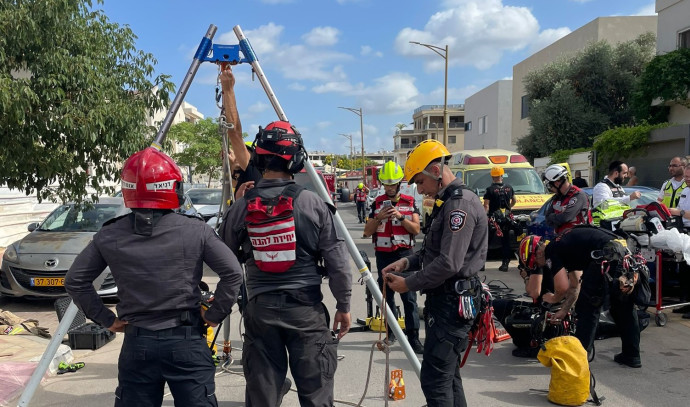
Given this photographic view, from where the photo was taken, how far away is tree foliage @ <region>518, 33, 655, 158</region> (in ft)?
93.0

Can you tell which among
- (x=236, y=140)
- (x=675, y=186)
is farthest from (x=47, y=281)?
(x=675, y=186)

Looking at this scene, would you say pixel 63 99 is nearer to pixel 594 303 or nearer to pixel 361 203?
pixel 594 303

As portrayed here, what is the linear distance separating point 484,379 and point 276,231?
312 centimetres

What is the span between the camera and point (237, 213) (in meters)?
3.32

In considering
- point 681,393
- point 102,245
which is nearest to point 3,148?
point 102,245

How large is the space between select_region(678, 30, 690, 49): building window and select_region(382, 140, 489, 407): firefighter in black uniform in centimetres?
2308

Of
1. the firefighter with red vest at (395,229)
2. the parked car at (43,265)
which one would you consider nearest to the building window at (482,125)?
the parked car at (43,265)

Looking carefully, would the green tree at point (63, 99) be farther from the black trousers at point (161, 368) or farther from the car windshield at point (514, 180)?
the car windshield at point (514, 180)

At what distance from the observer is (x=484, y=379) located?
17.1ft

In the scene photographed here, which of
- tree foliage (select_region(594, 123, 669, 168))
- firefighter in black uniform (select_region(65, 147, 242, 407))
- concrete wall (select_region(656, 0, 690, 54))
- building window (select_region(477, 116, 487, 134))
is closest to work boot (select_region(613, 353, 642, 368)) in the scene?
firefighter in black uniform (select_region(65, 147, 242, 407))

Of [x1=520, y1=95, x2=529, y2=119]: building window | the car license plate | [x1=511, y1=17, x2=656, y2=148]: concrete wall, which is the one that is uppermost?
[x1=511, y1=17, x2=656, y2=148]: concrete wall

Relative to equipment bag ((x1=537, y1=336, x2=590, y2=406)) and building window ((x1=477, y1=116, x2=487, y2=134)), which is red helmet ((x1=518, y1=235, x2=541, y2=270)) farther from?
building window ((x1=477, y1=116, x2=487, y2=134))

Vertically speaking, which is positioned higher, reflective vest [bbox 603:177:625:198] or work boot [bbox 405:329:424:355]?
reflective vest [bbox 603:177:625:198]

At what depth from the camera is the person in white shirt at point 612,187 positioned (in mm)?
8977
